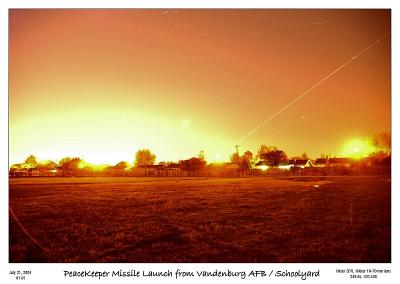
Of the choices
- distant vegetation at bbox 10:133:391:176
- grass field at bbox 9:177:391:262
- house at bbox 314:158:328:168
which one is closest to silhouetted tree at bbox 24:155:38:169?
distant vegetation at bbox 10:133:391:176

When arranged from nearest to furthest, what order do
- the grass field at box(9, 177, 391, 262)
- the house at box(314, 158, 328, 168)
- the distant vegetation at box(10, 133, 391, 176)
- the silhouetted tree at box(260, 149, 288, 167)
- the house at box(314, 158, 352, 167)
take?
the grass field at box(9, 177, 391, 262) → the distant vegetation at box(10, 133, 391, 176) → the silhouetted tree at box(260, 149, 288, 167) → the house at box(314, 158, 352, 167) → the house at box(314, 158, 328, 168)

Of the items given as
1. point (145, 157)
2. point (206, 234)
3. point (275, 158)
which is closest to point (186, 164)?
point (275, 158)

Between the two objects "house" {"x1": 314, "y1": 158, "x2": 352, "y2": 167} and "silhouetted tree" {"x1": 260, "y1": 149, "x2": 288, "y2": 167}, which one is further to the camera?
"house" {"x1": 314, "y1": 158, "x2": 352, "y2": 167}

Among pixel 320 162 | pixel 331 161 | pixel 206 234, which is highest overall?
pixel 206 234

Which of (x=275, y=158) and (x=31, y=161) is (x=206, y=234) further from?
(x=31, y=161)

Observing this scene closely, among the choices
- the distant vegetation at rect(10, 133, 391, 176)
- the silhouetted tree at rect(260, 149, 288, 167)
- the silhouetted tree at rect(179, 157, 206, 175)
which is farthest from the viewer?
the silhouetted tree at rect(260, 149, 288, 167)

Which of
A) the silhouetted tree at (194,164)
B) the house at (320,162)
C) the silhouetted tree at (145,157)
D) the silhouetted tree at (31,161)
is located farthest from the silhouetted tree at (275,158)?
the silhouetted tree at (31,161)

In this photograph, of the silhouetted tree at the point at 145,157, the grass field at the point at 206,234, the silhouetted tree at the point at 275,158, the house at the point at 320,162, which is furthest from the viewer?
the silhouetted tree at the point at 145,157

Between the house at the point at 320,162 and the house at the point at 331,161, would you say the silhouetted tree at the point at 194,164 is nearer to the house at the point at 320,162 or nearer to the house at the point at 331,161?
the house at the point at 331,161

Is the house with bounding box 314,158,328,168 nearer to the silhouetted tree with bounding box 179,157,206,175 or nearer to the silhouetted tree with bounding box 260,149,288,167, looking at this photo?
the silhouetted tree with bounding box 260,149,288,167

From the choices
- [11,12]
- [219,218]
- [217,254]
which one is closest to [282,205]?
[219,218]

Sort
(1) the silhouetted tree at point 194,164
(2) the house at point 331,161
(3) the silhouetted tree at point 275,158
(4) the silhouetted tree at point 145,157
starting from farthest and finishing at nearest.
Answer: (4) the silhouetted tree at point 145,157 → (2) the house at point 331,161 → (3) the silhouetted tree at point 275,158 → (1) the silhouetted tree at point 194,164

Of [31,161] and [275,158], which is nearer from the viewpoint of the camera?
[275,158]
